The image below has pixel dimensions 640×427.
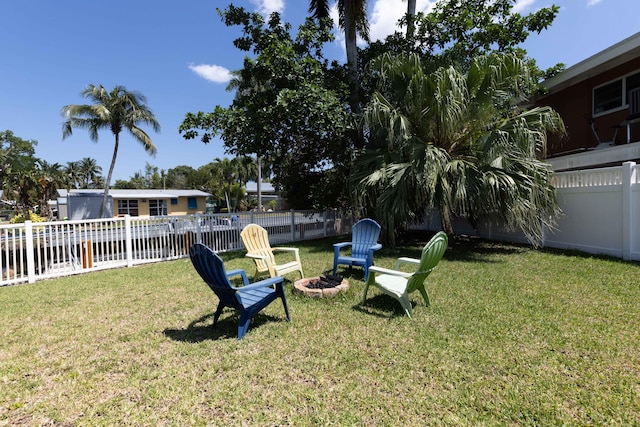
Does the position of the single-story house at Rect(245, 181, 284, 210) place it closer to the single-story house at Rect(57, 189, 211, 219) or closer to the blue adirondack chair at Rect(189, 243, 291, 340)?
the single-story house at Rect(57, 189, 211, 219)

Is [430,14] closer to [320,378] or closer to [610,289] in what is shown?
[610,289]

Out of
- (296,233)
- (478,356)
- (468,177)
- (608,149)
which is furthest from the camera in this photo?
(296,233)

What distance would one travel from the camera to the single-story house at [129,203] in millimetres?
25906

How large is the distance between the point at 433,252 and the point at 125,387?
3532 millimetres

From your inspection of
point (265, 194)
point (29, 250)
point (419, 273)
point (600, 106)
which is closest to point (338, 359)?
point (419, 273)

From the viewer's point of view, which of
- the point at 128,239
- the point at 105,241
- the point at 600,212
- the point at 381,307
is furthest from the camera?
the point at 128,239

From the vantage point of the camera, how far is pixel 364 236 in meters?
6.52

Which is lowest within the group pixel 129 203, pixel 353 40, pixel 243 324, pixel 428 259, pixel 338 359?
pixel 338 359

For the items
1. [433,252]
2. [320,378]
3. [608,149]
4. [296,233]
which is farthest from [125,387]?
[608,149]

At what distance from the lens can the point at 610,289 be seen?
4.79m

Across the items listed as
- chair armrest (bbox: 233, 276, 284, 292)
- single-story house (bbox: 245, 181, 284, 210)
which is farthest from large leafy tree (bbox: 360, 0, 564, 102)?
single-story house (bbox: 245, 181, 284, 210)

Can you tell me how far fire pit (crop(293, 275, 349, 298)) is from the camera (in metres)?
4.65

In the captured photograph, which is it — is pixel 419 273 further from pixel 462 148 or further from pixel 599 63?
pixel 599 63

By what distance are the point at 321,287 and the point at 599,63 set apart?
36.5 feet
